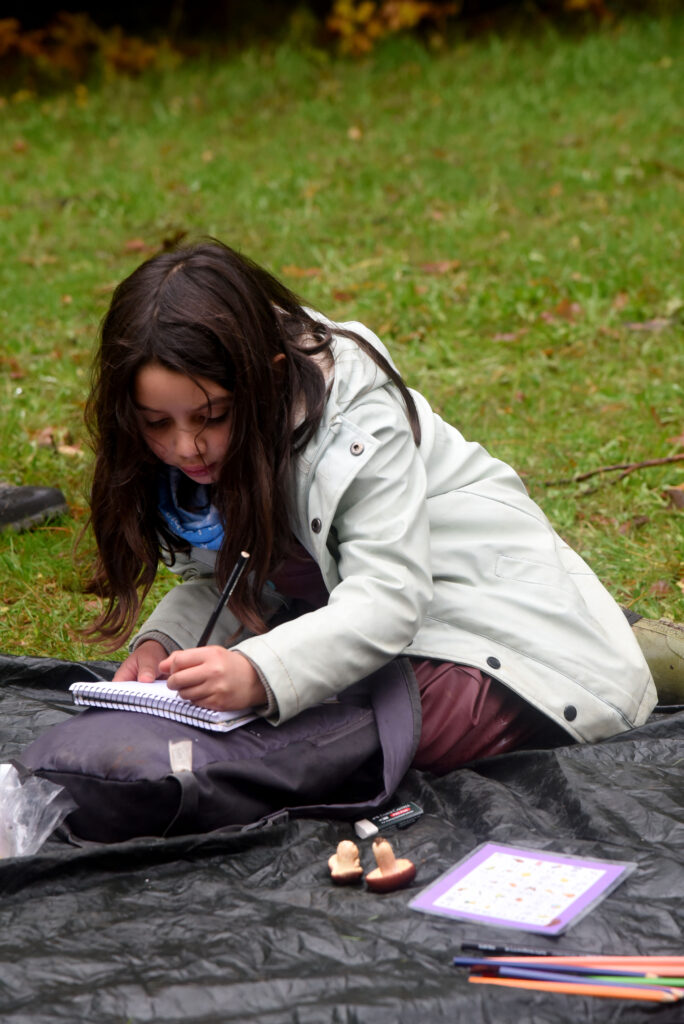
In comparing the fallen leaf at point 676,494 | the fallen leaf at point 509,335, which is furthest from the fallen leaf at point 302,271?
the fallen leaf at point 676,494

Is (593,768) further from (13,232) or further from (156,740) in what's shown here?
(13,232)

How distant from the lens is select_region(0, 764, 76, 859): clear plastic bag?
2.04 meters

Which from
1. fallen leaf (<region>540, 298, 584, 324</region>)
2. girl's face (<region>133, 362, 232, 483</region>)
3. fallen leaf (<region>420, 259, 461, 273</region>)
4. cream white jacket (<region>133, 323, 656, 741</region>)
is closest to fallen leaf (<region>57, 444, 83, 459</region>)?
cream white jacket (<region>133, 323, 656, 741</region>)

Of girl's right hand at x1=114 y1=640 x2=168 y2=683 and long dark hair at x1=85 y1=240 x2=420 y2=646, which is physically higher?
long dark hair at x1=85 y1=240 x2=420 y2=646

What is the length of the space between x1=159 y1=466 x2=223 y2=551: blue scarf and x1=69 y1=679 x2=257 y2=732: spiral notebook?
30 cm

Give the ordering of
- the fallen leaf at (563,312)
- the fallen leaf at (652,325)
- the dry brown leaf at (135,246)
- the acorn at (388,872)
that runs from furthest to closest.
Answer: the dry brown leaf at (135,246) < the fallen leaf at (563,312) < the fallen leaf at (652,325) < the acorn at (388,872)

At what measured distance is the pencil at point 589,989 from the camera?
151cm

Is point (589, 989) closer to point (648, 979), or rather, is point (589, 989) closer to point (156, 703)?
point (648, 979)

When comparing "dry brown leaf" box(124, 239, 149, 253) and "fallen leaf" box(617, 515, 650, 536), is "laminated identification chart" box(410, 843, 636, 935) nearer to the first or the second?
"fallen leaf" box(617, 515, 650, 536)

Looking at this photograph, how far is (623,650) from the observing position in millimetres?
2404

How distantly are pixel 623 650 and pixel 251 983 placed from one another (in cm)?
108

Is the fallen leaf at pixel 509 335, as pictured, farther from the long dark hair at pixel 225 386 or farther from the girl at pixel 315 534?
the long dark hair at pixel 225 386

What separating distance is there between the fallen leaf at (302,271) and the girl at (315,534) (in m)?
3.88

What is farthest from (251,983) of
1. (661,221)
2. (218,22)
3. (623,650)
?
(218,22)
